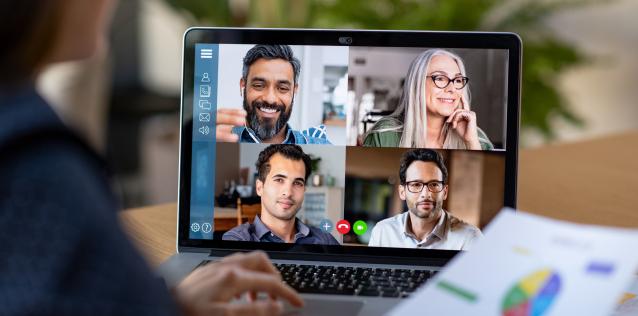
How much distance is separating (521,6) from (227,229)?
2484 millimetres

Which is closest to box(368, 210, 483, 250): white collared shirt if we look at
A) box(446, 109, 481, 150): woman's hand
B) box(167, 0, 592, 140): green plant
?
box(446, 109, 481, 150): woman's hand

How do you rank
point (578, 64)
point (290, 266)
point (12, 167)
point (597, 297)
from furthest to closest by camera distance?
point (578, 64) → point (290, 266) → point (597, 297) → point (12, 167)

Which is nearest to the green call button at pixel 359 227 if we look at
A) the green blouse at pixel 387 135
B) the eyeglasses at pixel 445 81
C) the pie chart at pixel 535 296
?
the green blouse at pixel 387 135

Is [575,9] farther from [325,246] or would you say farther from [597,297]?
[597,297]

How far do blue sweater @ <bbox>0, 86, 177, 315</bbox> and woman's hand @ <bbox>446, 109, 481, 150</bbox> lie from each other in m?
0.66

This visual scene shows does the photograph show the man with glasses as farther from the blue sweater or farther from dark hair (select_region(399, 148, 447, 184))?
the blue sweater

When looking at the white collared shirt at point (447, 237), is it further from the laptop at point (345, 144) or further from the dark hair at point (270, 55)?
the dark hair at point (270, 55)

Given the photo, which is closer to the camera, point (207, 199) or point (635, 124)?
point (207, 199)

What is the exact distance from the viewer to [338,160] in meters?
1.09

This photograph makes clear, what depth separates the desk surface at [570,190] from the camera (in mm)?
1258

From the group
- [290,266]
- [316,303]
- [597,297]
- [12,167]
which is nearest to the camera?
[12,167]

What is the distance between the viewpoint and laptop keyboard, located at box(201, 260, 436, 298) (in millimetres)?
936

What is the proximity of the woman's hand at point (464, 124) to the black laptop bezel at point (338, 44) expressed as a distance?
0.14 feet

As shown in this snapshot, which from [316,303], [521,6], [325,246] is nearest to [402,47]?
[325,246]
